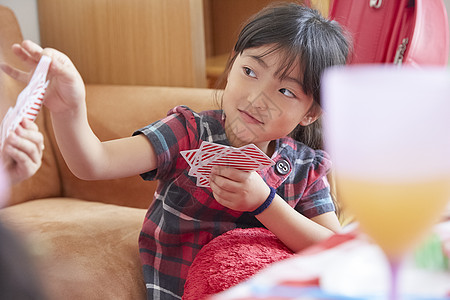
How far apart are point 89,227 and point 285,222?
0.48m

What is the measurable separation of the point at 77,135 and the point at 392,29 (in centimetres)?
117

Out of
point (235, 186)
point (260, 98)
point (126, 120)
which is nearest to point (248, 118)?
point (260, 98)

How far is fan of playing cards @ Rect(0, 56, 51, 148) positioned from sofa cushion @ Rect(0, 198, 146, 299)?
33 cm

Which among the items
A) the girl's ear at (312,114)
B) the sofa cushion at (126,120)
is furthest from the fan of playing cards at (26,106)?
the sofa cushion at (126,120)

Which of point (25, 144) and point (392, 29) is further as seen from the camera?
point (392, 29)

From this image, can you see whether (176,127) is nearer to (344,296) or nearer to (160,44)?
(344,296)

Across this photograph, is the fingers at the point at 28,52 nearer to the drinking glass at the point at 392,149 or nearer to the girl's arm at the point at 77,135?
the girl's arm at the point at 77,135

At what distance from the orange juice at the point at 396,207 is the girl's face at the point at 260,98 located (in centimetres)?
67

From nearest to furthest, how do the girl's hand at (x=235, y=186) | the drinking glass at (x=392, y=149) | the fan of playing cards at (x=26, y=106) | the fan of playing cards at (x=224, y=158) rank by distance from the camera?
the drinking glass at (x=392, y=149) → the fan of playing cards at (x=26, y=106) → the fan of playing cards at (x=224, y=158) → the girl's hand at (x=235, y=186)

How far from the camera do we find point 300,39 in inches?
42.8

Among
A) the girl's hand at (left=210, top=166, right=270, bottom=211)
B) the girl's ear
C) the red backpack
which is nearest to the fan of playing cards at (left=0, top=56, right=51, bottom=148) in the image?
the girl's hand at (left=210, top=166, right=270, bottom=211)

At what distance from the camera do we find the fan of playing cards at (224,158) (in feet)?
2.74

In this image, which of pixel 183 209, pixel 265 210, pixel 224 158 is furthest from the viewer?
pixel 183 209

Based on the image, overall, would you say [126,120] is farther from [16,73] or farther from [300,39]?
[16,73]
